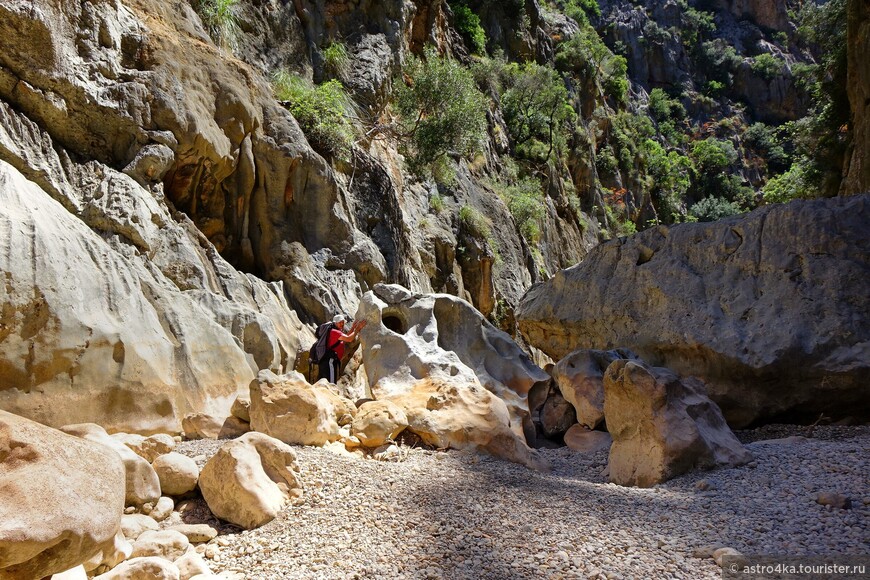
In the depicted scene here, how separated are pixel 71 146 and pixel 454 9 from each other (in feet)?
69.0

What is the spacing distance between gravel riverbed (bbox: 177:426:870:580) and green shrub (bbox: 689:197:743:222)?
121 ft

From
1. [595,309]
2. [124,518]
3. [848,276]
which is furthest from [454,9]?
[124,518]

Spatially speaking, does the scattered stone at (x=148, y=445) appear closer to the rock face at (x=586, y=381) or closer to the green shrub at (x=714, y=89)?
the rock face at (x=586, y=381)

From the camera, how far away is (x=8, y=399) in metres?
→ 4.64

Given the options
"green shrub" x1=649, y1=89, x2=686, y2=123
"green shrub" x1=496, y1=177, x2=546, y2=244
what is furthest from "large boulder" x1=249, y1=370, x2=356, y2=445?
"green shrub" x1=649, y1=89, x2=686, y2=123

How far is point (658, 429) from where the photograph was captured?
568 cm

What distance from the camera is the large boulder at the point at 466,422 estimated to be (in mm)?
6055

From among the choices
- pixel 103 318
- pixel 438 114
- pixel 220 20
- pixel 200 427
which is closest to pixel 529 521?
pixel 200 427

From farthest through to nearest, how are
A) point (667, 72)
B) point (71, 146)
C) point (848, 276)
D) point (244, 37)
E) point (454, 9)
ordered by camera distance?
point (667, 72), point (454, 9), point (244, 37), point (71, 146), point (848, 276)

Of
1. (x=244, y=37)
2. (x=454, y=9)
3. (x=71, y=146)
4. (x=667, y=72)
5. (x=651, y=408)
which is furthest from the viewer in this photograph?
(x=667, y=72)

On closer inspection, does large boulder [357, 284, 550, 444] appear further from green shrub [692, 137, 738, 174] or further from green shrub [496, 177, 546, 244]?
green shrub [692, 137, 738, 174]

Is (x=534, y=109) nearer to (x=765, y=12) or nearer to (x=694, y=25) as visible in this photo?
(x=694, y=25)

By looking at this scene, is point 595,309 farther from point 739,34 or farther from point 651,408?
point 739,34

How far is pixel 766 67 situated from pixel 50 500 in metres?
58.8
